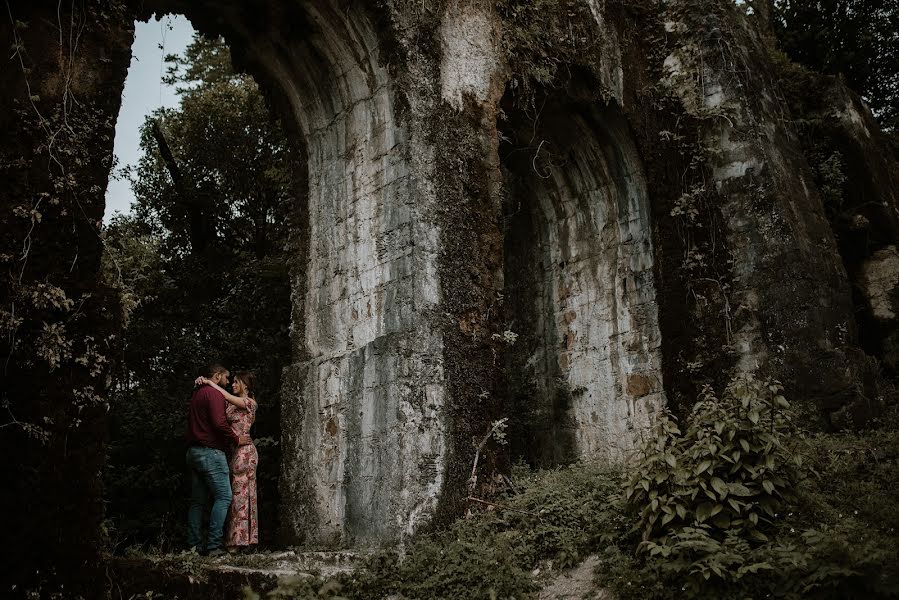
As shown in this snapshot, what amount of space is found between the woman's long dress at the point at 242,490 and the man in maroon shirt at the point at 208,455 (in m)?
0.11

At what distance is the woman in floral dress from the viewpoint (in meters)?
6.39

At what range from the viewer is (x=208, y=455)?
6.28 m

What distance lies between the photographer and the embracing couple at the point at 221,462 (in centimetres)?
627

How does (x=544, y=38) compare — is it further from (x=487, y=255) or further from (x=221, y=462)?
(x=221, y=462)

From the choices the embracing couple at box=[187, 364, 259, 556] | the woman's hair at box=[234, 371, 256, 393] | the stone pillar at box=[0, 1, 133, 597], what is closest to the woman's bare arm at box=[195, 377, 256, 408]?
the embracing couple at box=[187, 364, 259, 556]

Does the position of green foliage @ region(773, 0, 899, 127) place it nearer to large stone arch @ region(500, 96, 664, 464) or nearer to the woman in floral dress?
large stone arch @ region(500, 96, 664, 464)

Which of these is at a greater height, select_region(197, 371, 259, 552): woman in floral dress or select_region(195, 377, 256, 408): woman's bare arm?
select_region(195, 377, 256, 408): woman's bare arm

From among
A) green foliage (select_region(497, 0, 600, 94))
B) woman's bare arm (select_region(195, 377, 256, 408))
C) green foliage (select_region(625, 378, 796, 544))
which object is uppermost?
green foliage (select_region(497, 0, 600, 94))

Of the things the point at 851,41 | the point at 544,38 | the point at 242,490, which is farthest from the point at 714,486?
the point at 851,41

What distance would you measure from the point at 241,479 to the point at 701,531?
12.3 feet

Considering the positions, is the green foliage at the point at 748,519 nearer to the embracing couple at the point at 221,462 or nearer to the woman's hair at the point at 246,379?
the embracing couple at the point at 221,462

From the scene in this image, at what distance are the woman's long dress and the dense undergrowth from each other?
4.93 feet

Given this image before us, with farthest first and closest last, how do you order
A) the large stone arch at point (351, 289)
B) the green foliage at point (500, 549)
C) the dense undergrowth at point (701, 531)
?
the large stone arch at point (351, 289) < the green foliage at point (500, 549) < the dense undergrowth at point (701, 531)

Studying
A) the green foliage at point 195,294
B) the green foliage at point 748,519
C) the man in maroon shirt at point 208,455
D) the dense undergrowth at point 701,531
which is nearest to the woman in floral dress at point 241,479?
the man in maroon shirt at point 208,455
